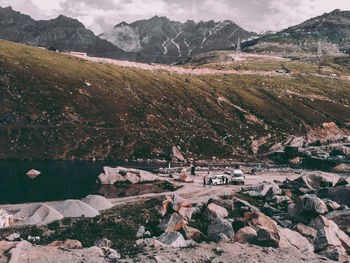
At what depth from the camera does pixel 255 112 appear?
191750 mm

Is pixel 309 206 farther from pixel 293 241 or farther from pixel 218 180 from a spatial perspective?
pixel 218 180

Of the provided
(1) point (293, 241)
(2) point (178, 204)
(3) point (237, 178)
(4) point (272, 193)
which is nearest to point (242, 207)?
(2) point (178, 204)

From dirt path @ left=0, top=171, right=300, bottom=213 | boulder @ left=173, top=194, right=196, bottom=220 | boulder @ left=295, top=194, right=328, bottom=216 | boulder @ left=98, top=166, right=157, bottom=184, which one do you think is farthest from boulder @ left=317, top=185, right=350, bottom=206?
boulder @ left=98, top=166, right=157, bottom=184

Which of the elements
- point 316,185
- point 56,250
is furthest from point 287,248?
point 316,185

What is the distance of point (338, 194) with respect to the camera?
6675cm

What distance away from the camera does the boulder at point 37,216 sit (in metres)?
54.0

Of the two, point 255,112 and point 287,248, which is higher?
point 255,112

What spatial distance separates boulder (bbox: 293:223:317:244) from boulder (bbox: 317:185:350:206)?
68.5 feet

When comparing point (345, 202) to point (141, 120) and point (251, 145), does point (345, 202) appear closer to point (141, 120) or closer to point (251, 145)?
point (251, 145)

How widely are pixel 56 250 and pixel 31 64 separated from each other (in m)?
185

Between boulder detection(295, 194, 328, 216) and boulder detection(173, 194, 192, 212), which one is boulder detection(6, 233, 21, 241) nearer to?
boulder detection(173, 194, 192, 212)

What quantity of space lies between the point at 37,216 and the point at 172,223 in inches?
891

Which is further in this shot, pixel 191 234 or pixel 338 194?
pixel 338 194

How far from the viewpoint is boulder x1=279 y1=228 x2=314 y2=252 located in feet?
136
